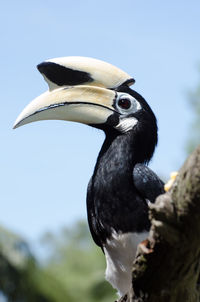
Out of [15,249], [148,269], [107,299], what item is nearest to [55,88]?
[148,269]

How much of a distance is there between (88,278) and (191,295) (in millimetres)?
22818

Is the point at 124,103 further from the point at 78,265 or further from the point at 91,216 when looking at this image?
the point at 78,265

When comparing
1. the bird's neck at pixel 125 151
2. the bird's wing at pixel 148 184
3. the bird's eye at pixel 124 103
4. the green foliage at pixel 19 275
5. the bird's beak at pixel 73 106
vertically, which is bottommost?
the bird's wing at pixel 148 184

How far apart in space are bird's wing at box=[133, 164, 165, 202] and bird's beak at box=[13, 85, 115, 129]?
2.31ft

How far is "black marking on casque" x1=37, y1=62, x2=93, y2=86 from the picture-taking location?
6473mm

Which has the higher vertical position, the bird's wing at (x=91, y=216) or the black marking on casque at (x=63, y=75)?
the black marking on casque at (x=63, y=75)

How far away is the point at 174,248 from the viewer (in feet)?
12.3

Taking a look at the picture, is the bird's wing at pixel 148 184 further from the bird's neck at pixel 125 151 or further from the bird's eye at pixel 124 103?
the bird's eye at pixel 124 103

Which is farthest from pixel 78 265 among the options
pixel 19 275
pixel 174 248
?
pixel 174 248

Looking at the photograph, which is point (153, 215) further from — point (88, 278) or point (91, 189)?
point (88, 278)

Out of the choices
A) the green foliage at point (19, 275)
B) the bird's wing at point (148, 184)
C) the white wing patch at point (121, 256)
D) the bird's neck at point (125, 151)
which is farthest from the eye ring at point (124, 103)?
the green foliage at point (19, 275)

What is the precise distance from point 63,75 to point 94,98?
355 mm

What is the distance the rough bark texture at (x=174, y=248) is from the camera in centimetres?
356

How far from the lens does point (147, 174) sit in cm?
613
